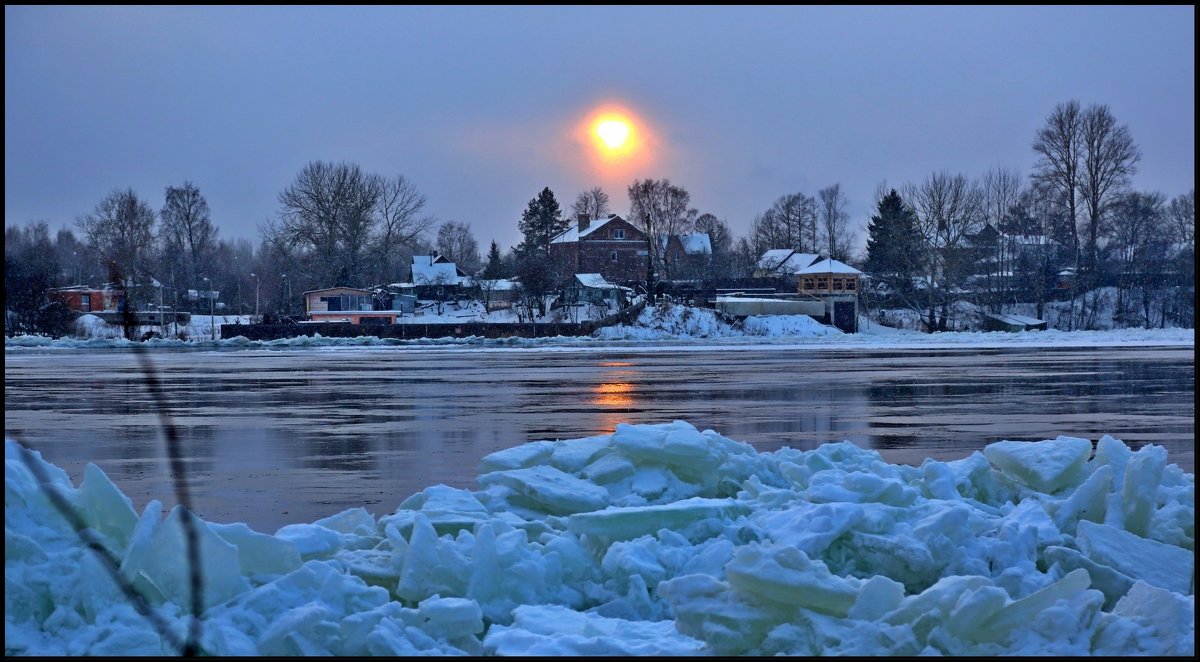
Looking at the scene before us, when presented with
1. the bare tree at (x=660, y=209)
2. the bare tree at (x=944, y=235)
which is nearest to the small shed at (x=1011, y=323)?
the bare tree at (x=944, y=235)

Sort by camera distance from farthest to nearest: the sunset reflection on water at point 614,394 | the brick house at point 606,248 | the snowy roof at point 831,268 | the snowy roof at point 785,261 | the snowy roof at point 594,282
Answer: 1. the brick house at point 606,248
2. the snowy roof at point 785,261
3. the snowy roof at point 594,282
4. the snowy roof at point 831,268
5. the sunset reflection on water at point 614,394

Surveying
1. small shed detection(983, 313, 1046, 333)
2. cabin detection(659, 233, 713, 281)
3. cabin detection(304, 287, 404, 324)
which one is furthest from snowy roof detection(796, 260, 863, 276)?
cabin detection(304, 287, 404, 324)

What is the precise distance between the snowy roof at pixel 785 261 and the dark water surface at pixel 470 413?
6179cm

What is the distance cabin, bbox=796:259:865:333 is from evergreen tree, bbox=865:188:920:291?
3175 millimetres

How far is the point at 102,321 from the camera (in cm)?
6369

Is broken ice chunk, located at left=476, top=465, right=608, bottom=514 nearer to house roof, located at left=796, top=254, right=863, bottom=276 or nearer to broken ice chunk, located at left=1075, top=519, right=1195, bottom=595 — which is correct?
broken ice chunk, located at left=1075, top=519, right=1195, bottom=595

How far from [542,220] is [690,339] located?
176 feet

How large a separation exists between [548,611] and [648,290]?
68.6 meters

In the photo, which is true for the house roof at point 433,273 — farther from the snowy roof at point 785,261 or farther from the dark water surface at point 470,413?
the dark water surface at point 470,413

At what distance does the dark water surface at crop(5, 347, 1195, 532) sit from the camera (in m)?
10.2

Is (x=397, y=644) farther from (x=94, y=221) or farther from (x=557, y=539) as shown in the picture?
(x=94, y=221)

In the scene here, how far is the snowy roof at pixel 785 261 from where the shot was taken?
92.5 metres

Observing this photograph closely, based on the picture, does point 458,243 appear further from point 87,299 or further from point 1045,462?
point 1045,462

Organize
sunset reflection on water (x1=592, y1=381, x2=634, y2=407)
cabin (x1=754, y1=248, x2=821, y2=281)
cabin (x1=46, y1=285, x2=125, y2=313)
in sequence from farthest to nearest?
cabin (x1=754, y1=248, x2=821, y2=281) < cabin (x1=46, y1=285, x2=125, y2=313) < sunset reflection on water (x1=592, y1=381, x2=634, y2=407)
